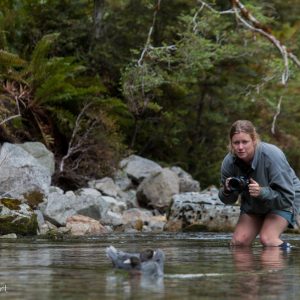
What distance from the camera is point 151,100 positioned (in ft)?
60.7

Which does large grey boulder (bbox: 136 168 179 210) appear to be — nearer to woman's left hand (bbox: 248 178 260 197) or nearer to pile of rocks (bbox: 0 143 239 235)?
pile of rocks (bbox: 0 143 239 235)

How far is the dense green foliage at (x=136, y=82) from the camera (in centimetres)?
1602

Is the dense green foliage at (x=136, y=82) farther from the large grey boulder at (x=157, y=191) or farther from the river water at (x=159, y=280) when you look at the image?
the river water at (x=159, y=280)

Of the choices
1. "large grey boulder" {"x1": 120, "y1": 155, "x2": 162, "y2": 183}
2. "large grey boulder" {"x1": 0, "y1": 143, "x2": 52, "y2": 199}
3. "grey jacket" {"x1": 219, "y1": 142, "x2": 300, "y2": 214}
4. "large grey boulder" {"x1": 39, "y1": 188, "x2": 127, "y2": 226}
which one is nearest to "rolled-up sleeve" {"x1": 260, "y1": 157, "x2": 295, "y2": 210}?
"grey jacket" {"x1": 219, "y1": 142, "x2": 300, "y2": 214}

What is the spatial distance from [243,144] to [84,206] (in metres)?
5.42

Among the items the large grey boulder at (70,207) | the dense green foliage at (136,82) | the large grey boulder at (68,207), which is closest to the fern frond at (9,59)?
the dense green foliage at (136,82)

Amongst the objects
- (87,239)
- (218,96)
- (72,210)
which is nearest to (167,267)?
(87,239)

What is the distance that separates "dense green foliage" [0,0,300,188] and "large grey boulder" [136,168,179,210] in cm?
91

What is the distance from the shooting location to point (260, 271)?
5.61 metres

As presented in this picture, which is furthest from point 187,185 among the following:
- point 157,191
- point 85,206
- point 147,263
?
point 147,263

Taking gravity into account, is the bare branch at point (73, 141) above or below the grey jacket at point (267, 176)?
above

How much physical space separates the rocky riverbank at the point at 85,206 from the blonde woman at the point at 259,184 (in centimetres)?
→ 289

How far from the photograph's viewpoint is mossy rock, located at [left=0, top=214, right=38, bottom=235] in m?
10.2

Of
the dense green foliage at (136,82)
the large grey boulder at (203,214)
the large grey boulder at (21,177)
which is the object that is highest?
the dense green foliage at (136,82)
